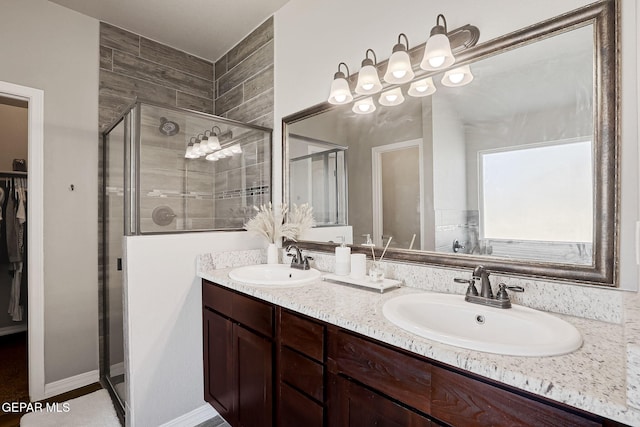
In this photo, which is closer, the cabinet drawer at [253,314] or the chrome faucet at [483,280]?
the chrome faucet at [483,280]

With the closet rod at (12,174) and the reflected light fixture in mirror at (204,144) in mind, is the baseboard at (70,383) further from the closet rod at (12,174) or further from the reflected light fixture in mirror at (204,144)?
the closet rod at (12,174)

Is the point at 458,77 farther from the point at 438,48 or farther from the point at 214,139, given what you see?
the point at 214,139

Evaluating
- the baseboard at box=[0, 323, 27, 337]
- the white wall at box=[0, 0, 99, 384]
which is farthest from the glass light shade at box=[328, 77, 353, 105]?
the baseboard at box=[0, 323, 27, 337]

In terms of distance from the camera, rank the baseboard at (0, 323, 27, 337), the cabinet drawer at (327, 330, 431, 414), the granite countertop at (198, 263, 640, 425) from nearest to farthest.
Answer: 1. the granite countertop at (198, 263, 640, 425)
2. the cabinet drawer at (327, 330, 431, 414)
3. the baseboard at (0, 323, 27, 337)

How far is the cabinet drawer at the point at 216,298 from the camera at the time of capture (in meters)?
1.70

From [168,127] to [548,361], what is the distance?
6.85 ft

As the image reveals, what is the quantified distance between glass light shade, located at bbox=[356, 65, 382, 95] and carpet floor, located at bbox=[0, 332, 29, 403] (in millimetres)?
2933

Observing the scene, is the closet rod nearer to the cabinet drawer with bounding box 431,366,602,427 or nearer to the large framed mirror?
the large framed mirror

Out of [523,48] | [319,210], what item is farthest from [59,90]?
[523,48]

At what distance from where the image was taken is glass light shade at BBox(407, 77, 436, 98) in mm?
1457

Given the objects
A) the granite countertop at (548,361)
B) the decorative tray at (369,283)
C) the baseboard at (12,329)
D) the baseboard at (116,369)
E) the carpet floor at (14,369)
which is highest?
the decorative tray at (369,283)

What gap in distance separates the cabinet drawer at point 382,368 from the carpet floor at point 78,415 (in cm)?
172

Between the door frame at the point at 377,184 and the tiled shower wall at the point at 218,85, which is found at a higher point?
the tiled shower wall at the point at 218,85

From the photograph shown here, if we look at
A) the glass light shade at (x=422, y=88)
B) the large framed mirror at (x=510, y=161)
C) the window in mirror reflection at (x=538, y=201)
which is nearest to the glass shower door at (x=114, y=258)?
the large framed mirror at (x=510, y=161)
